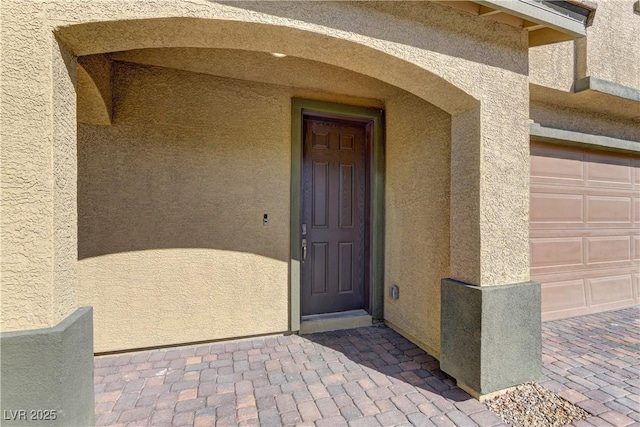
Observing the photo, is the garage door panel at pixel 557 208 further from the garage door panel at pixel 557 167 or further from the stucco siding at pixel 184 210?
the stucco siding at pixel 184 210

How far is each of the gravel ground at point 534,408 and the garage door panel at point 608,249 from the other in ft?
9.19

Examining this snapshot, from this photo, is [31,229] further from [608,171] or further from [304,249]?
[608,171]

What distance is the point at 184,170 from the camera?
3.03 meters

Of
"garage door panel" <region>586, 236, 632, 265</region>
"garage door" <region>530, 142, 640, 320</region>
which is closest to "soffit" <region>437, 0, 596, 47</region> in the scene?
"garage door" <region>530, 142, 640, 320</region>

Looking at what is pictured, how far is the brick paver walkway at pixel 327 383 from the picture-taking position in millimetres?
2029

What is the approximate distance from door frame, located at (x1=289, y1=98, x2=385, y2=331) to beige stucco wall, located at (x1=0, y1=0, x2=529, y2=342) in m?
1.29

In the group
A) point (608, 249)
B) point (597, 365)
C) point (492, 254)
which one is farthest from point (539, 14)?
point (608, 249)

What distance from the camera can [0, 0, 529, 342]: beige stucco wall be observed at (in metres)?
1.42

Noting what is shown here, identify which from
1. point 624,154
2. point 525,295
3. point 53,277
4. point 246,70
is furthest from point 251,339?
point 624,154

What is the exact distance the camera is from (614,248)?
4215 mm

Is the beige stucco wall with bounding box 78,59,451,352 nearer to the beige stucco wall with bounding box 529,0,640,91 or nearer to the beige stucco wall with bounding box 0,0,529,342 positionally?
the beige stucco wall with bounding box 0,0,529,342

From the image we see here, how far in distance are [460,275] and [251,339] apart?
234 centimetres

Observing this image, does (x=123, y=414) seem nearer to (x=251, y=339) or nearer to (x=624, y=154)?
(x=251, y=339)

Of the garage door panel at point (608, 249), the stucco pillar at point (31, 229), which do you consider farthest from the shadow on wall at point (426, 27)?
the garage door panel at point (608, 249)
